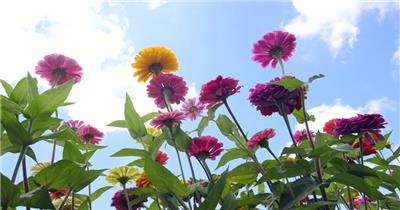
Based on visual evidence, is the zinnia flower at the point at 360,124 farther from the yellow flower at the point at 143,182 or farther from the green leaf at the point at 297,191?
the yellow flower at the point at 143,182

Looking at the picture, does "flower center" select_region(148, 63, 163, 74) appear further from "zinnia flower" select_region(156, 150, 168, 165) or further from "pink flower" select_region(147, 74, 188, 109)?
"zinnia flower" select_region(156, 150, 168, 165)

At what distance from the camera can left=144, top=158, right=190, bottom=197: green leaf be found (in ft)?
3.71

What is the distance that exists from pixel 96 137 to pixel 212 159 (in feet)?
2.07

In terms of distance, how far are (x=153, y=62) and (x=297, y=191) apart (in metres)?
0.95

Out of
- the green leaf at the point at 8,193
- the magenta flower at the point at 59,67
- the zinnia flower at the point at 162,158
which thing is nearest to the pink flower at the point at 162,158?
the zinnia flower at the point at 162,158

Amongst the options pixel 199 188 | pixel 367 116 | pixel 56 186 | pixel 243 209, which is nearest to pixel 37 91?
pixel 56 186

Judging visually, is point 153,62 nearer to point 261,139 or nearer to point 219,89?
point 219,89

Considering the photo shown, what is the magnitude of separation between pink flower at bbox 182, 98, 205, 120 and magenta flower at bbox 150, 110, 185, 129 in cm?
28

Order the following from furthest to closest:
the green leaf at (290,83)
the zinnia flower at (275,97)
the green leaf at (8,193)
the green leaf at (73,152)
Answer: the zinnia flower at (275,97)
the green leaf at (290,83)
the green leaf at (73,152)
the green leaf at (8,193)

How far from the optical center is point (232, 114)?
159 centimetres

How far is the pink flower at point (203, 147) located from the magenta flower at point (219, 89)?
155 millimetres

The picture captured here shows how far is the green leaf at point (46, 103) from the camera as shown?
1080mm

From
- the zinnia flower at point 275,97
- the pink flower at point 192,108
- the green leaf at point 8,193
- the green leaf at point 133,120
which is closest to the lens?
the green leaf at point 8,193

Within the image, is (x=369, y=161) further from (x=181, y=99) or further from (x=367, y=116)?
(x=181, y=99)
